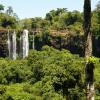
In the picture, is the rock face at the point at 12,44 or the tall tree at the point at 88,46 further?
the rock face at the point at 12,44

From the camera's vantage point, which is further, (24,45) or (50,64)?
(24,45)

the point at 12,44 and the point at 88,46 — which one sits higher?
the point at 88,46

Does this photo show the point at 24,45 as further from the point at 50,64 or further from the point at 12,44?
the point at 50,64

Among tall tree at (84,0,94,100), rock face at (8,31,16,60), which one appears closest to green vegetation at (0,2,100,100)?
tall tree at (84,0,94,100)

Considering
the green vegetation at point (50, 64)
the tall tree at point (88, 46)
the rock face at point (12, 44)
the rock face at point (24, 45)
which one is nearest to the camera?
the tall tree at point (88, 46)

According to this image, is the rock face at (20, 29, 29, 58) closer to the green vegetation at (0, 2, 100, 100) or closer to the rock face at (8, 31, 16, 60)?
the rock face at (8, 31, 16, 60)

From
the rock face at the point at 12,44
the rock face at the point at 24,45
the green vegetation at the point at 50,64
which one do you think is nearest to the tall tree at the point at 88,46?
the green vegetation at the point at 50,64

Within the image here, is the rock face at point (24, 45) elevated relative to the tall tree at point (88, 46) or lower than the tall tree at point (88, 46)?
lower

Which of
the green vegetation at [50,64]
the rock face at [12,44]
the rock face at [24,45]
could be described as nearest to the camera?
the green vegetation at [50,64]

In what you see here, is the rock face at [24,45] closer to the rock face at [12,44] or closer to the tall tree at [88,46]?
the rock face at [12,44]

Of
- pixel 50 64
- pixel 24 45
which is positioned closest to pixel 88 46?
pixel 50 64

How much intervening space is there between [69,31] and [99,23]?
416cm

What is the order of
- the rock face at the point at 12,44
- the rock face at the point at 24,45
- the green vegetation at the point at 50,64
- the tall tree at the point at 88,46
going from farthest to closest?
the rock face at the point at 24,45 → the rock face at the point at 12,44 → the green vegetation at the point at 50,64 → the tall tree at the point at 88,46

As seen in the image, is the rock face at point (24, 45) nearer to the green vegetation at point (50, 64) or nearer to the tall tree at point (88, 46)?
the green vegetation at point (50, 64)
